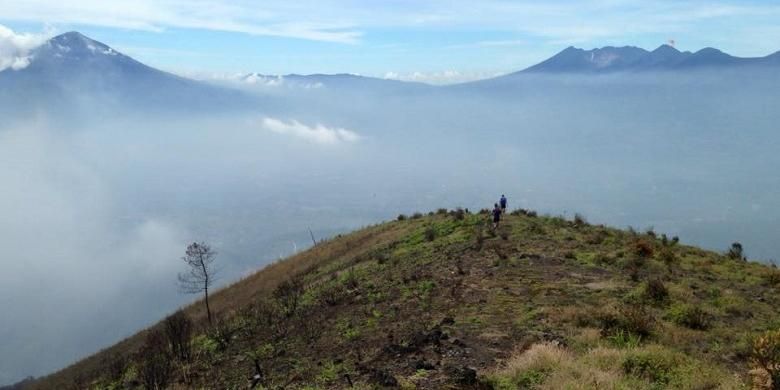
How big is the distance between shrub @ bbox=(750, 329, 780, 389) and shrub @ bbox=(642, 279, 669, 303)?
5.78 m

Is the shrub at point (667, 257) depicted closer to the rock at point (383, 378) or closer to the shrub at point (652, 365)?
the shrub at point (652, 365)

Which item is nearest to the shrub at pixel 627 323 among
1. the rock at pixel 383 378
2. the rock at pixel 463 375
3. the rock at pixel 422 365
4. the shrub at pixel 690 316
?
the shrub at pixel 690 316

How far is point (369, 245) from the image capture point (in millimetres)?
35344

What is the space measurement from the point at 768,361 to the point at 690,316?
4390 mm

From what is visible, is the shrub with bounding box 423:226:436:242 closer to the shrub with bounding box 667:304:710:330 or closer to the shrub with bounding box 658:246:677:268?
the shrub with bounding box 658:246:677:268

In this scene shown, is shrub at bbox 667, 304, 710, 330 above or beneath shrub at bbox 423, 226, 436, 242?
beneath

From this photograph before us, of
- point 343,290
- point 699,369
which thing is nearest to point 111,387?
point 343,290

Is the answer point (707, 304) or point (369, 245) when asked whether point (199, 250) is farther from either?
point (707, 304)

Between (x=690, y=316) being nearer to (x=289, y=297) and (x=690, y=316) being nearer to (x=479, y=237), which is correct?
(x=479, y=237)

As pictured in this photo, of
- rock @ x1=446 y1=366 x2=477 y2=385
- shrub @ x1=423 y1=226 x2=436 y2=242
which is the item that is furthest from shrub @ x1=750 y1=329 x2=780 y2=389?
shrub @ x1=423 y1=226 x2=436 y2=242

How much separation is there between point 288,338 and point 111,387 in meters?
7.82

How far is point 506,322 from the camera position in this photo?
14.2 metres

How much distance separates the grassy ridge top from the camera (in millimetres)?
10253

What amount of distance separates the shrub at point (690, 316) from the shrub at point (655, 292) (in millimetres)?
1173
